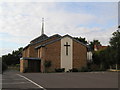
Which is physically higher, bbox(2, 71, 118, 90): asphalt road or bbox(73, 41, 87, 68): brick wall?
bbox(73, 41, 87, 68): brick wall

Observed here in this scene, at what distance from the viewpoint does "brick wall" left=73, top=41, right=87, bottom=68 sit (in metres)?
52.5

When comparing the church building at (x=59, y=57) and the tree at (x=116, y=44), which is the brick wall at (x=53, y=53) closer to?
the church building at (x=59, y=57)

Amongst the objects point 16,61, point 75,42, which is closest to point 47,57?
point 75,42

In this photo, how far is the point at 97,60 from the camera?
202 ft

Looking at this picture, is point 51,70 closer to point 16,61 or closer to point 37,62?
point 37,62

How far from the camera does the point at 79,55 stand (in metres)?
53.0

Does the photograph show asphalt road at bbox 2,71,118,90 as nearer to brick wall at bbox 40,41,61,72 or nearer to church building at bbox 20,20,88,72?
brick wall at bbox 40,41,61,72

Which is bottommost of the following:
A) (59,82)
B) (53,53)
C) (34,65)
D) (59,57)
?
(59,82)

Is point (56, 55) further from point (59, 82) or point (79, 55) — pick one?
point (59, 82)

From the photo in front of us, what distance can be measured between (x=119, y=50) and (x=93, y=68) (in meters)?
8.00

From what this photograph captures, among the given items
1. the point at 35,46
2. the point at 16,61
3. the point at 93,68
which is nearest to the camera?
the point at 93,68

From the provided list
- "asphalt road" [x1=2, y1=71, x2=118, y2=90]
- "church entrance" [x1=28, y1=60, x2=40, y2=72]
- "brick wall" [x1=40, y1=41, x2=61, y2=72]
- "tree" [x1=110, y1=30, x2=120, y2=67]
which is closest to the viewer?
"asphalt road" [x1=2, y1=71, x2=118, y2=90]

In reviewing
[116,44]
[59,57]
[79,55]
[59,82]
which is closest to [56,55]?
[59,57]

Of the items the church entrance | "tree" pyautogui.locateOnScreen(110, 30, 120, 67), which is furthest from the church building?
"tree" pyautogui.locateOnScreen(110, 30, 120, 67)
